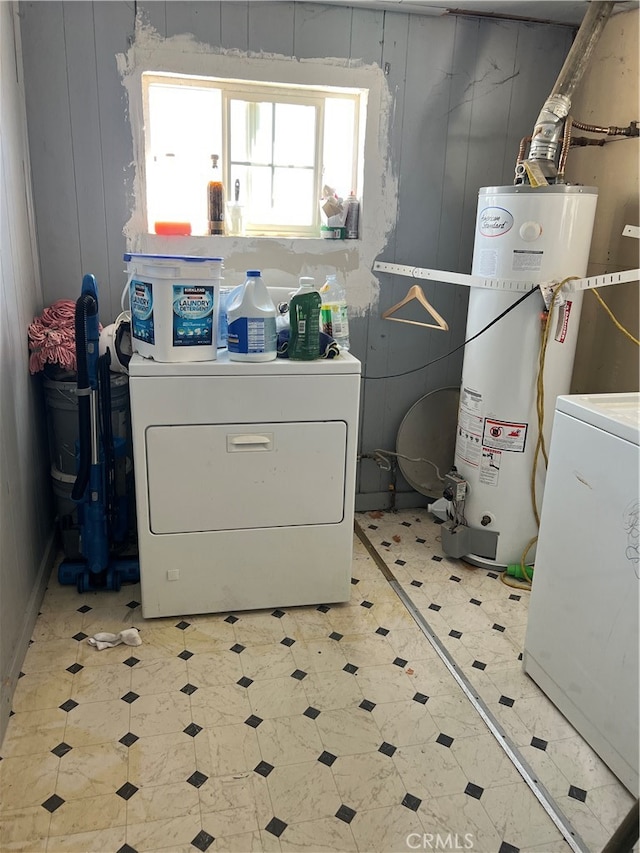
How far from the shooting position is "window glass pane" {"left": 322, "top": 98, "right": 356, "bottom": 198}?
9.28 ft

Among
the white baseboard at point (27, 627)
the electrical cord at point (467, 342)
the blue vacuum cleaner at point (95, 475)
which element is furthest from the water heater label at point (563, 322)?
the white baseboard at point (27, 627)

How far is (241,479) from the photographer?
2.17 meters

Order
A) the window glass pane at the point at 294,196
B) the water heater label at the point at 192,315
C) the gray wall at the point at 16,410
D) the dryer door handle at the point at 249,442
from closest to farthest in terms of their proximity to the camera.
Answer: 1. the gray wall at the point at 16,410
2. the water heater label at the point at 192,315
3. the dryer door handle at the point at 249,442
4. the window glass pane at the point at 294,196

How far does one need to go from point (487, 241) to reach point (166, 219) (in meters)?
1.35

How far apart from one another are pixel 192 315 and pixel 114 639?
1.10 m

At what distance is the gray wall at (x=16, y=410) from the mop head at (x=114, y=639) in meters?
0.21

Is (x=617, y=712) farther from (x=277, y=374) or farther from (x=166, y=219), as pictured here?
(x=166, y=219)

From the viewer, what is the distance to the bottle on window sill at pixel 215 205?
2.67 m

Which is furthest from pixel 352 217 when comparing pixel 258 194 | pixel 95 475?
pixel 95 475

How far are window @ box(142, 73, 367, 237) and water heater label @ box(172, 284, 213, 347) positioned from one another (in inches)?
31.0

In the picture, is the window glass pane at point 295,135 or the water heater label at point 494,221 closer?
the water heater label at point 494,221

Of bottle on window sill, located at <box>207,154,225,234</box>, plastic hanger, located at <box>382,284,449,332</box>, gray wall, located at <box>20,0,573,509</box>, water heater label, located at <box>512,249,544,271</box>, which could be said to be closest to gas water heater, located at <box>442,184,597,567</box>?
water heater label, located at <box>512,249,544,271</box>

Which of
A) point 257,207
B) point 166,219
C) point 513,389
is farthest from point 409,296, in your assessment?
point 166,219

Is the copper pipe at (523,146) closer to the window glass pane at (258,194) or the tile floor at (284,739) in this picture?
the window glass pane at (258,194)
